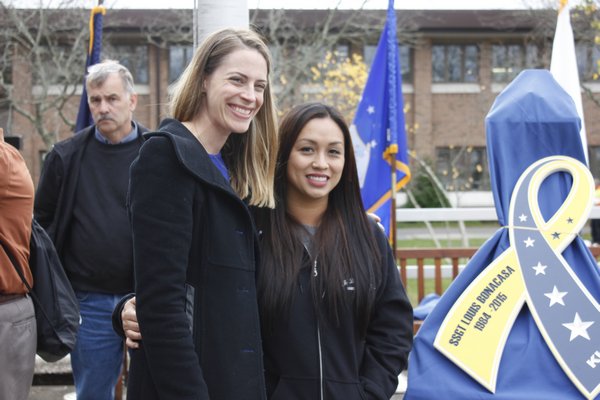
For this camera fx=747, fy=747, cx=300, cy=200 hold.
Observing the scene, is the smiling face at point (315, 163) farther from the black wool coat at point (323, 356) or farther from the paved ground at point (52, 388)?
the paved ground at point (52, 388)

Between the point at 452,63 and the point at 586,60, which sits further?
the point at 452,63

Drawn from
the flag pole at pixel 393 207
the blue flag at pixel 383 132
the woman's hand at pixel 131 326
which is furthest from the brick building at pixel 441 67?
the woman's hand at pixel 131 326

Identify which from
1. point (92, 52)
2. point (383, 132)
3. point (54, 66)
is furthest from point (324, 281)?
point (54, 66)

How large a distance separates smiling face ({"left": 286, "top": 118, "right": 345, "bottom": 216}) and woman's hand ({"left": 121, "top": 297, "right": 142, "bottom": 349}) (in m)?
0.78

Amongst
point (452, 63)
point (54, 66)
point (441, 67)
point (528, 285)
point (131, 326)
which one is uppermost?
point (452, 63)

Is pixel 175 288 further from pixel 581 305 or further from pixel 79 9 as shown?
pixel 79 9

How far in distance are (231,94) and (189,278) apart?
566mm

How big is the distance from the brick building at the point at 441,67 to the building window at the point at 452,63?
39 millimetres

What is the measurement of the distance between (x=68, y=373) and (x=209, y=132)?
3964mm

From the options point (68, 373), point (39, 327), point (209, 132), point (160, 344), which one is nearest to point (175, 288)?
point (160, 344)

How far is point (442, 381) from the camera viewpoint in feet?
11.2

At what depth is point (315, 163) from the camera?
2730 mm

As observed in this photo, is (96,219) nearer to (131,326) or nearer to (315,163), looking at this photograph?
(315,163)

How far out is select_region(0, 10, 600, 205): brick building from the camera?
79.4ft
